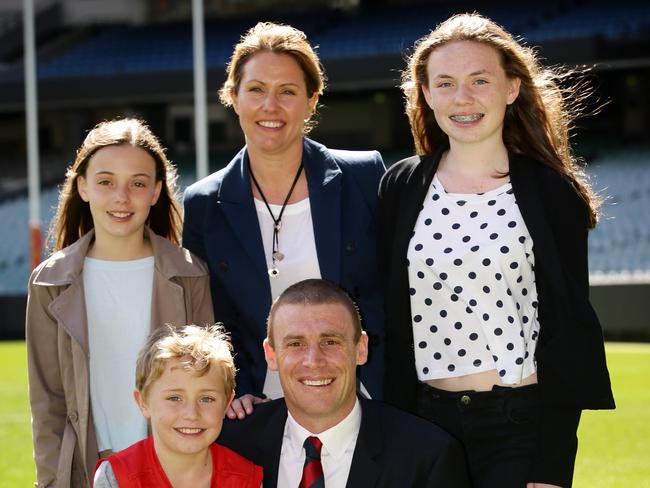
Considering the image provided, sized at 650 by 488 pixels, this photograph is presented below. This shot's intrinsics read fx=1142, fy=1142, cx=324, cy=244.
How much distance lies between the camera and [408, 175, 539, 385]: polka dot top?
339cm

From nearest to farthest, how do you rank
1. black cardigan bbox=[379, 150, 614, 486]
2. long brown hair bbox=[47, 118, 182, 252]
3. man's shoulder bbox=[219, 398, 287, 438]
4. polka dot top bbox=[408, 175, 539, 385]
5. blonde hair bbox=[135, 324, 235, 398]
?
black cardigan bbox=[379, 150, 614, 486] → polka dot top bbox=[408, 175, 539, 385] → blonde hair bbox=[135, 324, 235, 398] → man's shoulder bbox=[219, 398, 287, 438] → long brown hair bbox=[47, 118, 182, 252]

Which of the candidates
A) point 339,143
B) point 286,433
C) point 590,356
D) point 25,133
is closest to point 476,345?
point 590,356

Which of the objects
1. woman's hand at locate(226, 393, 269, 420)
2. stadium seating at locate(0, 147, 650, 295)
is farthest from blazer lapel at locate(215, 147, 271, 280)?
stadium seating at locate(0, 147, 650, 295)

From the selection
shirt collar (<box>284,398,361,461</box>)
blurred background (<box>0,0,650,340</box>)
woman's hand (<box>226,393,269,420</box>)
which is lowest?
shirt collar (<box>284,398,361,461</box>)

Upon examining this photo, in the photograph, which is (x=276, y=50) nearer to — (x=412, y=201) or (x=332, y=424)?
(x=412, y=201)

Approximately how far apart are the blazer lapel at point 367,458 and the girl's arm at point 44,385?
1071mm

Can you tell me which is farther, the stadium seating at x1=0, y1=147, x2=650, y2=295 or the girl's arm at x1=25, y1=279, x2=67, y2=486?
the stadium seating at x1=0, y1=147, x2=650, y2=295

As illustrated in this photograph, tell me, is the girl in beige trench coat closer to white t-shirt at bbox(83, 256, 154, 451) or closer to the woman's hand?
white t-shirt at bbox(83, 256, 154, 451)

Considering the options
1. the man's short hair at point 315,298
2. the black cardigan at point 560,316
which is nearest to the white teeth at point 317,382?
the man's short hair at point 315,298

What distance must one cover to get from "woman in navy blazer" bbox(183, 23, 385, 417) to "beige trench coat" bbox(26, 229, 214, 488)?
212 mm

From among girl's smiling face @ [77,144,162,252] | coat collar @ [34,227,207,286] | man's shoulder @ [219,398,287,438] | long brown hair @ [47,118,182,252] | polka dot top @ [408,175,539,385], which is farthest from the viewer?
long brown hair @ [47,118,182,252]

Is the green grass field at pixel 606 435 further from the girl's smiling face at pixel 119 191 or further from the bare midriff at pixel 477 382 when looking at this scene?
the bare midriff at pixel 477 382

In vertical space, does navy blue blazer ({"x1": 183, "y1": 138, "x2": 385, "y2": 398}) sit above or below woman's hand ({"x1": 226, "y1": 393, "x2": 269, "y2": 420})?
above

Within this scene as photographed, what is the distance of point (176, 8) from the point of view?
2956 cm
